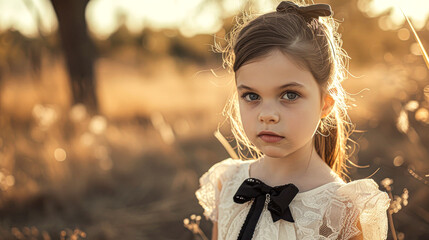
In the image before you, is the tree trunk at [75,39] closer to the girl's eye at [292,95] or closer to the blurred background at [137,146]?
the blurred background at [137,146]

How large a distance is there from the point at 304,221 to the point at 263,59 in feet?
2.11

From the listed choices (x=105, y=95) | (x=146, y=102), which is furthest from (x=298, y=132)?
(x=105, y=95)

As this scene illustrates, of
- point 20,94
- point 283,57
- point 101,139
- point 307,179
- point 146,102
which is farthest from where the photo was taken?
point 146,102

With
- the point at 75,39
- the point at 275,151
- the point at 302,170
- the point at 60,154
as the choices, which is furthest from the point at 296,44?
the point at 75,39

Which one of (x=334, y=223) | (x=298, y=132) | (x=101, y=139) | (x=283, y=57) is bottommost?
(x=334, y=223)

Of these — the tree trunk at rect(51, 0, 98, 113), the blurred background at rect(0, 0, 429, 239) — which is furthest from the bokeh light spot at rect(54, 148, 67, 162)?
the tree trunk at rect(51, 0, 98, 113)

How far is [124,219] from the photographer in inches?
161

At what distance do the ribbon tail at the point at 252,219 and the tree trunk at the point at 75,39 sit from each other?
16.5 feet

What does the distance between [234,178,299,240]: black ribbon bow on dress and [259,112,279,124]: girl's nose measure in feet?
0.93

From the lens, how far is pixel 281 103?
171 centimetres

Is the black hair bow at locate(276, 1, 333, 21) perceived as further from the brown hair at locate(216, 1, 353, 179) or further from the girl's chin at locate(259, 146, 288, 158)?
Answer: the girl's chin at locate(259, 146, 288, 158)

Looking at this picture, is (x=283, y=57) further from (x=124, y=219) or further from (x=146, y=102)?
(x=146, y=102)

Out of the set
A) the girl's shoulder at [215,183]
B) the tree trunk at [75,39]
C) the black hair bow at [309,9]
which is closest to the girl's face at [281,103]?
the black hair bow at [309,9]

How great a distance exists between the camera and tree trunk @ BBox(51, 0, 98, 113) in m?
6.56
